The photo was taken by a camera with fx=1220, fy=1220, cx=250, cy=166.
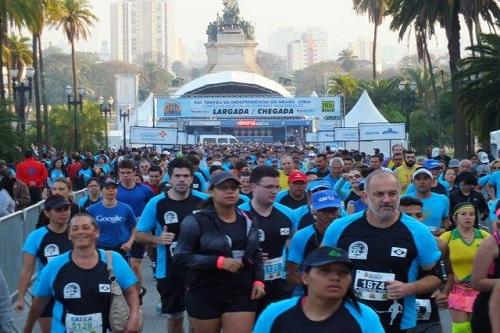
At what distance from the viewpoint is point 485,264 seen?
7.29m

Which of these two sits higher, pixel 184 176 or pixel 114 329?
pixel 184 176

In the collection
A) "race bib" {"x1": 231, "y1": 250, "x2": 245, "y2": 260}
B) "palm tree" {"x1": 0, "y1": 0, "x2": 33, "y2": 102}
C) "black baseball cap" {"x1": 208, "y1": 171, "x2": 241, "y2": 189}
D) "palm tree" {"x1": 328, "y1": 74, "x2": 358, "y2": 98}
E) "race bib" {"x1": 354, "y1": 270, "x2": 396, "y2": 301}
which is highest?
"palm tree" {"x1": 0, "y1": 0, "x2": 33, "y2": 102}

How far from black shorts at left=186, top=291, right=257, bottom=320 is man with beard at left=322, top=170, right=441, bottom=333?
1210 mm

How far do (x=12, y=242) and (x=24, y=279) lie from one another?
589 centimetres

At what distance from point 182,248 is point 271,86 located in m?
107

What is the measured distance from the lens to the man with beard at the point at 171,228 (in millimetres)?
10758

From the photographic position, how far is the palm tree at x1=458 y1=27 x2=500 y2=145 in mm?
34562

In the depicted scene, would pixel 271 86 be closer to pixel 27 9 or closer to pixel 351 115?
pixel 351 115

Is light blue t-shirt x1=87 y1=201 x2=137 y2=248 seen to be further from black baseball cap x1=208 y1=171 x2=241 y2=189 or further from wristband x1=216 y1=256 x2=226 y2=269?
wristband x1=216 y1=256 x2=226 y2=269

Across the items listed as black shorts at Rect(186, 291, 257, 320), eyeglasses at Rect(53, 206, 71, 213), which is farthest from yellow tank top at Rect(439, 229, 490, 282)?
eyeglasses at Rect(53, 206, 71, 213)

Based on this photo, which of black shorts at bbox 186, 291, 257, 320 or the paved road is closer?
black shorts at bbox 186, 291, 257, 320

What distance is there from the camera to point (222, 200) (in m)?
8.30

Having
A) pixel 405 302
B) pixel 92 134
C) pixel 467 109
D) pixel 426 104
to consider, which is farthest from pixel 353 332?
pixel 426 104

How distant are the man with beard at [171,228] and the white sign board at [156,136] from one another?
24585mm
